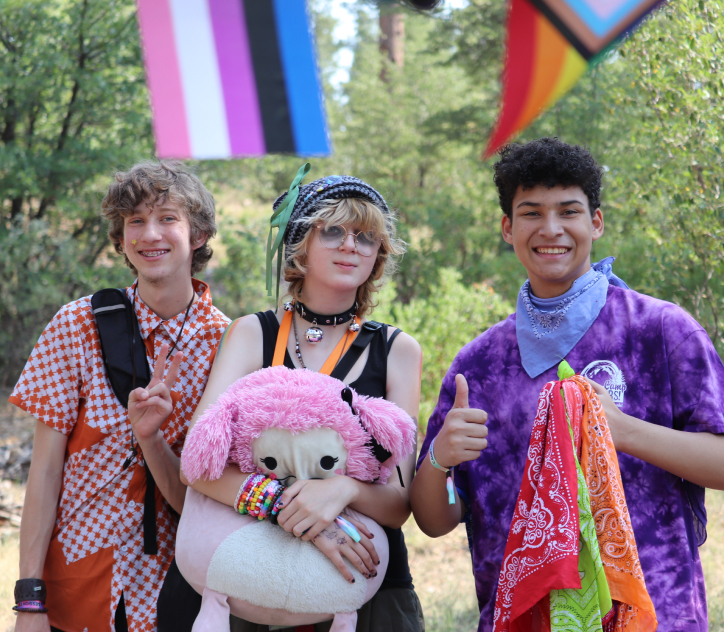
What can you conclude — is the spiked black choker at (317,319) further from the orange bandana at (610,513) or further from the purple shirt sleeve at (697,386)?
the purple shirt sleeve at (697,386)

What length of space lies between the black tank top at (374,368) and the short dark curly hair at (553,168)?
617mm

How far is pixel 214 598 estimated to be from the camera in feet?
5.77

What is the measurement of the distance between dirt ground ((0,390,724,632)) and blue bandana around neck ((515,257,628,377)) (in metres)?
2.57

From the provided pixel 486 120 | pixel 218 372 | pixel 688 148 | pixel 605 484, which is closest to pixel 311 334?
pixel 218 372

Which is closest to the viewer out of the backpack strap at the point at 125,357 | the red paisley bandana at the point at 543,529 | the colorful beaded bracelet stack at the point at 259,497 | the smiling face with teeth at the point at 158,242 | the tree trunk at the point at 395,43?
the red paisley bandana at the point at 543,529

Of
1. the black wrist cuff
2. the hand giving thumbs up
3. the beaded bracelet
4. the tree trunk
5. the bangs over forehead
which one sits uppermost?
the tree trunk

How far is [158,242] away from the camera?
2.38 metres

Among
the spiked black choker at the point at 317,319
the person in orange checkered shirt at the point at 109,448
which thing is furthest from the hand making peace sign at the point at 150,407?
the spiked black choker at the point at 317,319

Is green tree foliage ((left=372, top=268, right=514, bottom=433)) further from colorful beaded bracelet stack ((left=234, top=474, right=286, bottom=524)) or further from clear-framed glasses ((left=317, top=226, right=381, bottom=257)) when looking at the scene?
colorful beaded bracelet stack ((left=234, top=474, right=286, bottom=524))

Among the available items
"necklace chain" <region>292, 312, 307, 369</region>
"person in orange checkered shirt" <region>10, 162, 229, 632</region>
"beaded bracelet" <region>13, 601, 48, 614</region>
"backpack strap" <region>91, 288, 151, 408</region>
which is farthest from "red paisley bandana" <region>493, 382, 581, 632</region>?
"beaded bracelet" <region>13, 601, 48, 614</region>

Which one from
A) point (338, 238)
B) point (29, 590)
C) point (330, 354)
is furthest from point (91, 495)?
point (338, 238)

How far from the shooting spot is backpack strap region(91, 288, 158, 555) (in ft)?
7.32

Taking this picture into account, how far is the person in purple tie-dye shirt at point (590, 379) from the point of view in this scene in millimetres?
1811

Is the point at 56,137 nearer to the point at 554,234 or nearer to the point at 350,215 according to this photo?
the point at 350,215
